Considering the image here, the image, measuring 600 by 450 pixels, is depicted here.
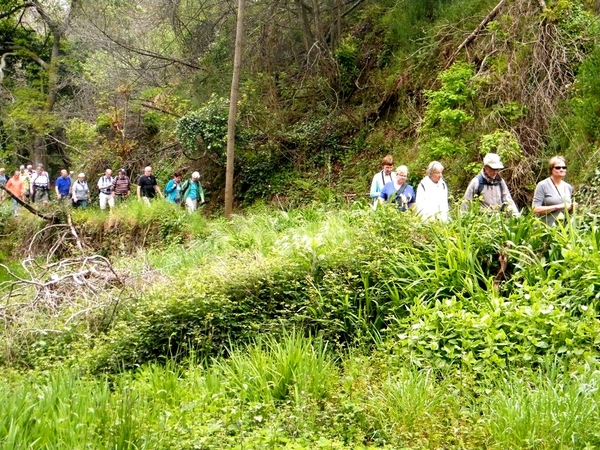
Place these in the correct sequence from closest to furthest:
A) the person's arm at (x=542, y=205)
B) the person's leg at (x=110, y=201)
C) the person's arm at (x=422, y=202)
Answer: the person's arm at (x=542, y=205)
the person's arm at (x=422, y=202)
the person's leg at (x=110, y=201)

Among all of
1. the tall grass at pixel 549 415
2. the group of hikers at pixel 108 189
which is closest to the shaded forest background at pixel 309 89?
the group of hikers at pixel 108 189

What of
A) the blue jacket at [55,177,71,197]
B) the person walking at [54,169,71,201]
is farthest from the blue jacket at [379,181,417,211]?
the blue jacket at [55,177,71,197]

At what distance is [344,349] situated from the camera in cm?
639

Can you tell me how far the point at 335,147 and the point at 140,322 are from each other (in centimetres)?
1198

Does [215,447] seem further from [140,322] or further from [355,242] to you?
[355,242]

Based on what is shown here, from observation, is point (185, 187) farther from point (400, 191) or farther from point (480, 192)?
point (480, 192)

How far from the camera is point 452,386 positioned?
4.98 meters

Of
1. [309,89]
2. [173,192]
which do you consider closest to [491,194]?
[173,192]

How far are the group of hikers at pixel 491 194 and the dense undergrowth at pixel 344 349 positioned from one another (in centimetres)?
36

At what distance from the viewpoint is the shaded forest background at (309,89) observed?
37.6ft

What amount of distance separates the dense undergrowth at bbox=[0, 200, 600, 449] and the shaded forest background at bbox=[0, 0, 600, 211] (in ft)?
11.3

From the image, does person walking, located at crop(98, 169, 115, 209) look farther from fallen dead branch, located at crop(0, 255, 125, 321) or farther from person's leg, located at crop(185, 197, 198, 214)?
fallen dead branch, located at crop(0, 255, 125, 321)

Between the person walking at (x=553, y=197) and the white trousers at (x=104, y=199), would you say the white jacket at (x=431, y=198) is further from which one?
the white trousers at (x=104, y=199)

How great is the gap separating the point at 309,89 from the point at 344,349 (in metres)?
14.3
